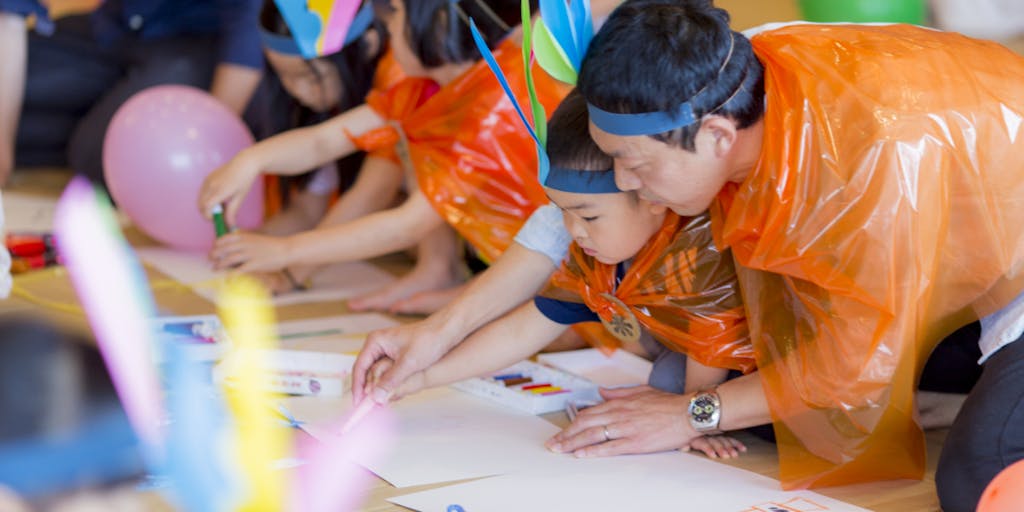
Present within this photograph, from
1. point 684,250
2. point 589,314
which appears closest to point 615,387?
point 589,314

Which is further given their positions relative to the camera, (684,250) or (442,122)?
(442,122)

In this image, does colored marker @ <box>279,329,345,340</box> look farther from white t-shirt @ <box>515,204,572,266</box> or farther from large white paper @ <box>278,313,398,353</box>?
white t-shirt @ <box>515,204,572,266</box>

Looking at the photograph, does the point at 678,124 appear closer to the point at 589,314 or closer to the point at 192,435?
the point at 589,314

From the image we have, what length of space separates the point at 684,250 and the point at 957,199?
298 mm

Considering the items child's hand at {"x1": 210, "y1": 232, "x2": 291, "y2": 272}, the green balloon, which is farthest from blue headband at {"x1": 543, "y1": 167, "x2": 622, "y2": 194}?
the green balloon

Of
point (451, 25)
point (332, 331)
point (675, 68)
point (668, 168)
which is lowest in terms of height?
point (332, 331)

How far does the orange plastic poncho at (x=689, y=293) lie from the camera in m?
1.33

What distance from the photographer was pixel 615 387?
1.60 m

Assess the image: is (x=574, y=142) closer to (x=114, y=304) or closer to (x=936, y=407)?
(x=936, y=407)

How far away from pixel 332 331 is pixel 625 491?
768mm

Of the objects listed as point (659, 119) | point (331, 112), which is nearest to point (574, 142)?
point (659, 119)

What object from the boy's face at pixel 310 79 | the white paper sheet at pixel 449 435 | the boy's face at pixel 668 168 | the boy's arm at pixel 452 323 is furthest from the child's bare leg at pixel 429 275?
the boy's face at pixel 668 168

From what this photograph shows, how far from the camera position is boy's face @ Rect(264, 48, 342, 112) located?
2168 mm

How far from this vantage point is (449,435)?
1.42 metres
